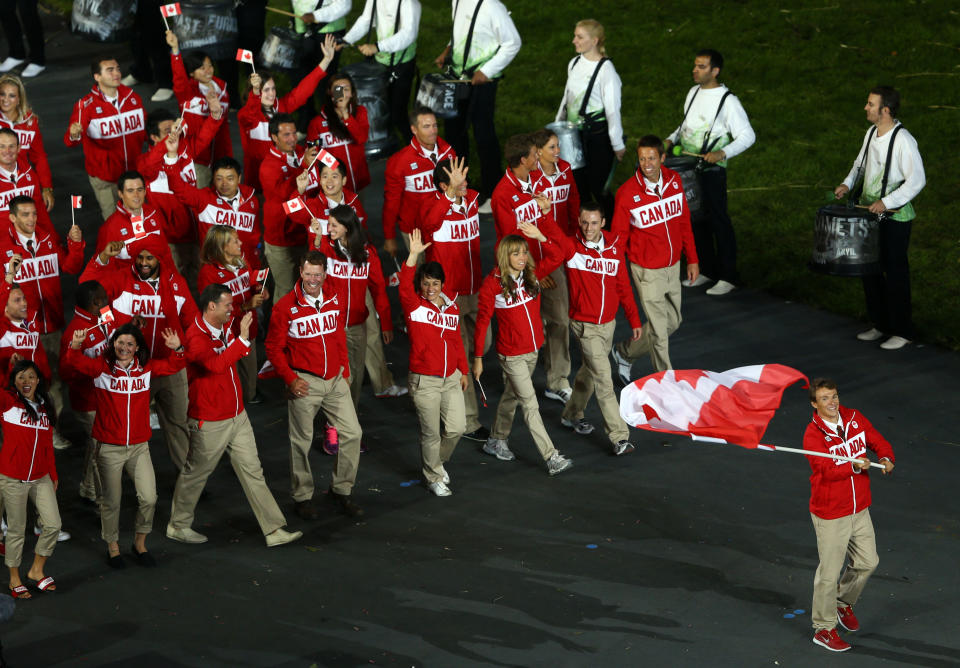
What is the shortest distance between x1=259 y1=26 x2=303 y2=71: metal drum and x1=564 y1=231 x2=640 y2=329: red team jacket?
523 cm

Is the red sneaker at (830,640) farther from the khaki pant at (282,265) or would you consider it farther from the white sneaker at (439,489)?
the khaki pant at (282,265)

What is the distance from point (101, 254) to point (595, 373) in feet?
12.4

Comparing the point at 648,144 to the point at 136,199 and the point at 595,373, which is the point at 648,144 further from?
the point at 136,199

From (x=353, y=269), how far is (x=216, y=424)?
1800 mm

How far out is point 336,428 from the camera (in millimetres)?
9461

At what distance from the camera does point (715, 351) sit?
1166cm

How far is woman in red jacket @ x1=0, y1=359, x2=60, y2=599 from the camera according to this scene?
8.39 meters

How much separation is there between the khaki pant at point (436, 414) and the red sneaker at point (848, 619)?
299cm

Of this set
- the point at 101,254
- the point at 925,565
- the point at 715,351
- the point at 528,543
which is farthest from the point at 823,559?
the point at 101,254

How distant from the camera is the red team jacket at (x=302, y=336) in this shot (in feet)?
30.3

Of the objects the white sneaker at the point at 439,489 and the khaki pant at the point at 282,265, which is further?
the khaki pant at the point at 282,265

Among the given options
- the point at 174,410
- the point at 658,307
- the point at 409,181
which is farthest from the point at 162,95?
the point at 658,307

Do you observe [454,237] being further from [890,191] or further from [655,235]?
[890,191]

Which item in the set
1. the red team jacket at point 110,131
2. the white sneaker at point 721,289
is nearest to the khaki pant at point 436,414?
the white sneaker at point 721,289
